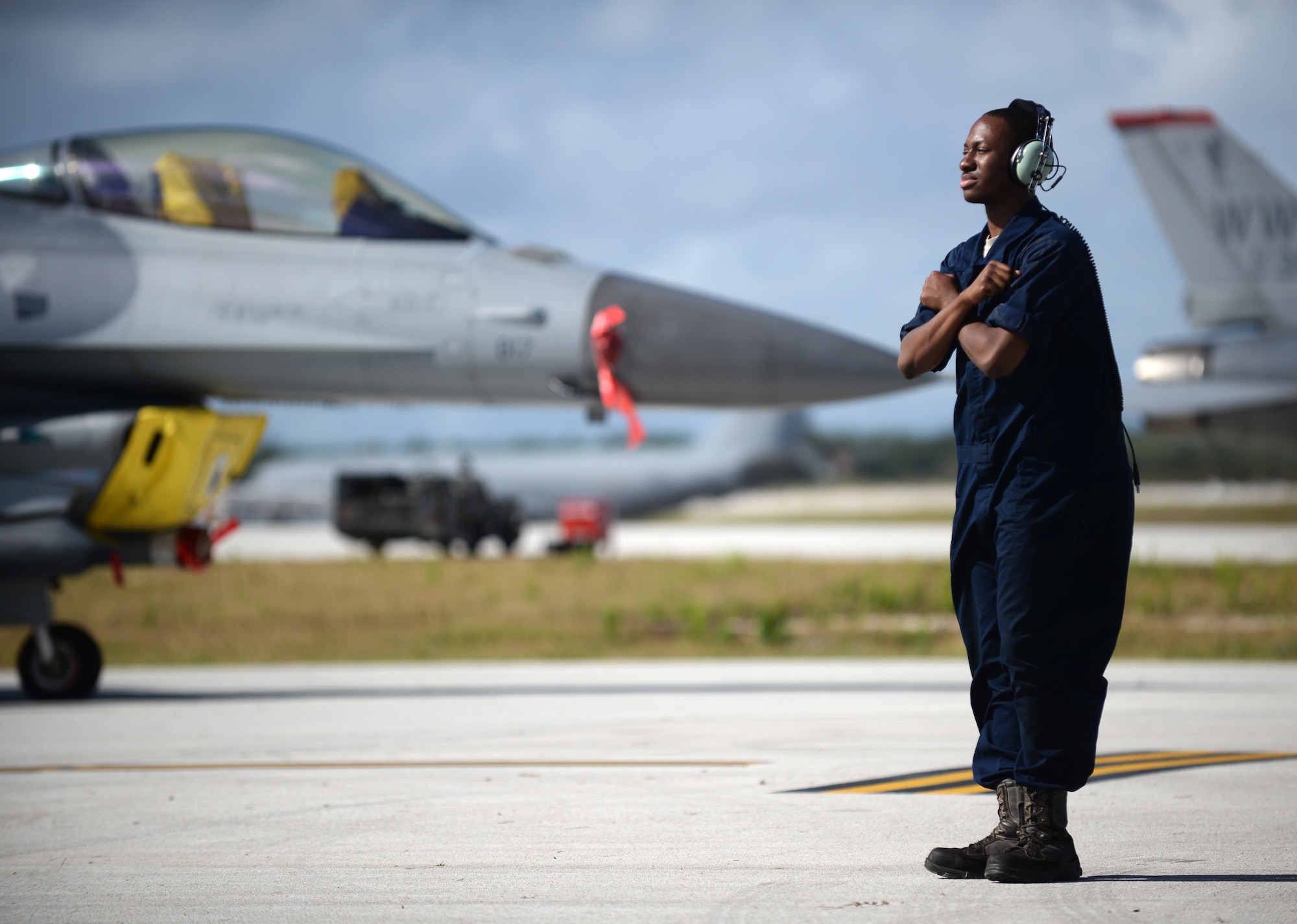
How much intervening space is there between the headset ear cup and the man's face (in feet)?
0.16

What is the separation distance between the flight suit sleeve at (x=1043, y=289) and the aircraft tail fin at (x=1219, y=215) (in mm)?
15885

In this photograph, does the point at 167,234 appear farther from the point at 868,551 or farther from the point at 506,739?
the point at 868,551

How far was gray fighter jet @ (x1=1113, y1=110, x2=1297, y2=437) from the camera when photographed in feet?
57.4

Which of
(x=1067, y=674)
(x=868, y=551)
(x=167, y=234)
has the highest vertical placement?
(x=167, y=234)

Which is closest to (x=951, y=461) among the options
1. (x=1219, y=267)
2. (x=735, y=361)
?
(x=1219, y=267)

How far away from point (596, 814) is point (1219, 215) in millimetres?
16206

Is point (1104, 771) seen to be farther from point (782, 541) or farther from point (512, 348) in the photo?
point (782, 541)

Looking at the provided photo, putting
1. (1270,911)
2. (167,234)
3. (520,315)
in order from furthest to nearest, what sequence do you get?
1. (167,234)
2. (520,315)
3. (1270,911)

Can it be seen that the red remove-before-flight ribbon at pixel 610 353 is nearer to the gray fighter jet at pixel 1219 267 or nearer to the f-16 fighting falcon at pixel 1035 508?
the f-16 fighting falcon at pixel 1035 508

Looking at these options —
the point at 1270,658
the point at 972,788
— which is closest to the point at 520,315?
the point at 972,788

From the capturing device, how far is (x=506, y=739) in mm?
6371

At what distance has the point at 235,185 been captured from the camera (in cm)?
824

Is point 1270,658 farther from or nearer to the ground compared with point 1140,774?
nearer to the ground

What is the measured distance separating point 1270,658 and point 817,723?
6.75m
